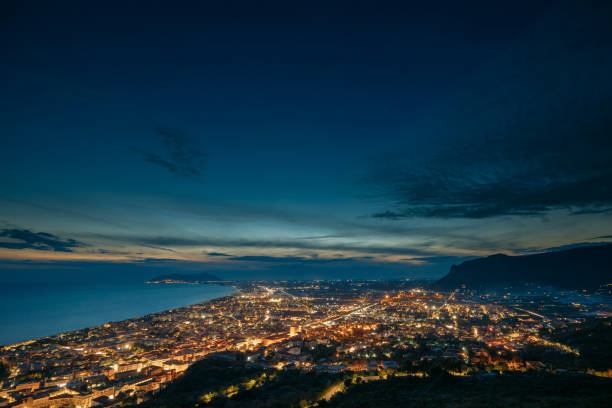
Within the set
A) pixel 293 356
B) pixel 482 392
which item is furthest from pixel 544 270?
pixel 482 392

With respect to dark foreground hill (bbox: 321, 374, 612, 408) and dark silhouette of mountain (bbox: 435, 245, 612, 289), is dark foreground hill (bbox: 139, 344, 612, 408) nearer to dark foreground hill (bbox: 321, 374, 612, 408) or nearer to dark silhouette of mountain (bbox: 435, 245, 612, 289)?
dark foreground hill (bbox: 321, 374, 612, 408)

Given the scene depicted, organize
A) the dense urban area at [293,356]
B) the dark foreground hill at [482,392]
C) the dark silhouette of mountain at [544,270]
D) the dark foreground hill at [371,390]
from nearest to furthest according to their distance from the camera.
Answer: the dark foreground hill at [482,392] → the dark foreground hill at [371,390] → the dense urban area at [293,356] → the dark silhouette of mountain at [544,270]

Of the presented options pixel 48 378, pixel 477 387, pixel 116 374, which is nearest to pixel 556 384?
pixel 477 387

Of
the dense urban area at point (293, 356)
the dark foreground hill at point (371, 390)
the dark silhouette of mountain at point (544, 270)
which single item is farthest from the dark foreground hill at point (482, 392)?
the dark silhouette of mountain at point (544, 270)

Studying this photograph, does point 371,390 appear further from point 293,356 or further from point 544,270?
point 544,270

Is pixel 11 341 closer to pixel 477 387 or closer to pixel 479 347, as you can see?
pixel 477 387

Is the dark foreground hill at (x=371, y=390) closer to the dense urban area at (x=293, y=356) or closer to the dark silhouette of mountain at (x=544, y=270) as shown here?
the dense urban area at (x=293, y=356)
